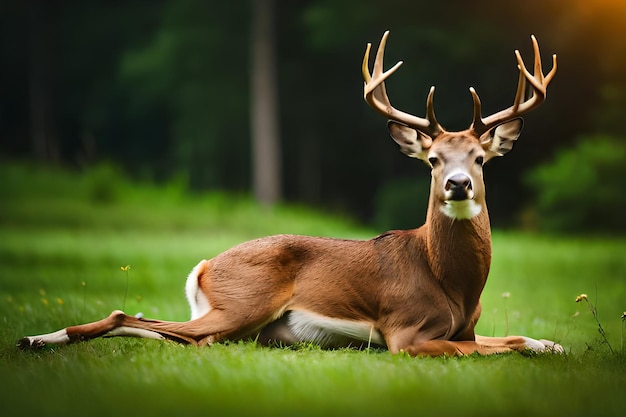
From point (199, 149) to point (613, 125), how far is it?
40.8ft

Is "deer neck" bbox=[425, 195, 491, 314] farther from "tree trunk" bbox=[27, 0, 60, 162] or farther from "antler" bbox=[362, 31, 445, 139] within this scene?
"tree trunk" bbox=[27, 0, 60, 162]

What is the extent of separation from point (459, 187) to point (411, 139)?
880 millimetres

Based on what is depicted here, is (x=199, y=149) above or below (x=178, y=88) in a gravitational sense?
below

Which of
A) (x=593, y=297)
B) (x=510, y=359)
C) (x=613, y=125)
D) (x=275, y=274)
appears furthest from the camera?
(x=613, y=125)

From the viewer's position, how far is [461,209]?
5.92 m

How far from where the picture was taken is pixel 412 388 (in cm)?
471

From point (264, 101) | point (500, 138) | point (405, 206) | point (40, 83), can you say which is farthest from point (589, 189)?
point (40, 83)

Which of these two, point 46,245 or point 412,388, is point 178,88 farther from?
point 412,388

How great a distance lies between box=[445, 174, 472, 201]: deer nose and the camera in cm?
562

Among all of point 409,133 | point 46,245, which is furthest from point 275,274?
point 46,245

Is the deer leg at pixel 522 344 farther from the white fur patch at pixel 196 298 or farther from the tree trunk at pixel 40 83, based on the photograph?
the tree trunk at pixel 40 83

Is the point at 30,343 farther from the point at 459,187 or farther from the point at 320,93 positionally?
the point at 320,93

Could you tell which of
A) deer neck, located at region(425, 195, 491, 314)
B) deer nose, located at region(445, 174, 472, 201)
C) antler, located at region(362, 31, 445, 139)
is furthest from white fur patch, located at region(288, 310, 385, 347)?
antler, located at region(362, 31, 445, 139)

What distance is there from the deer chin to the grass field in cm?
89
